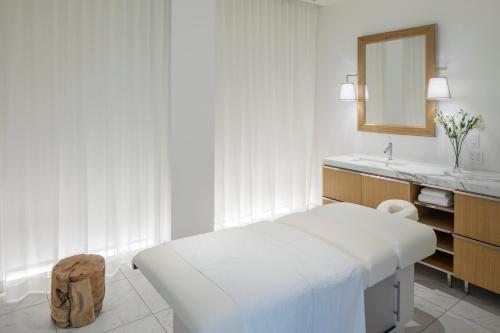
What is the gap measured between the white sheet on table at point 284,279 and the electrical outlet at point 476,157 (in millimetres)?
1917

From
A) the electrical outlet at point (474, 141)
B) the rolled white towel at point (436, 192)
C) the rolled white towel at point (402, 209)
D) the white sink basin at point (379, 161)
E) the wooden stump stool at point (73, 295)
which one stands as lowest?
the wooden stump stool at point (73, 295)

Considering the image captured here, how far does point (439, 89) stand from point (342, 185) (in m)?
1.14

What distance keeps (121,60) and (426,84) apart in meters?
2.56

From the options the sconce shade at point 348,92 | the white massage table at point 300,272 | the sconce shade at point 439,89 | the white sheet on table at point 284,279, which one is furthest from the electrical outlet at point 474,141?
the white sheet on table at point 284,279

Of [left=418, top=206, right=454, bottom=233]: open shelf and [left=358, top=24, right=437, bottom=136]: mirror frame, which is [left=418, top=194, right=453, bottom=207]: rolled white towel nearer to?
[left=418, top=206, right=454, bottom=233]: open shelf

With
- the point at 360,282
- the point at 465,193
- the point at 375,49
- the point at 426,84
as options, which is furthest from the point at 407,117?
the point at 360,282

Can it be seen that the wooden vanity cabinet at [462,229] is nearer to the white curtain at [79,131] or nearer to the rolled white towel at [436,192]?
the rolled white towel at [436,192]

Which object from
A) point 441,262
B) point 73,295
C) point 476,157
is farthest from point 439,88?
point 73,295

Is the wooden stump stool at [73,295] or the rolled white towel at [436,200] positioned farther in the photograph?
the rolled white towel at [436,200]

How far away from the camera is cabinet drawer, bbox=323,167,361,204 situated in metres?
3.26

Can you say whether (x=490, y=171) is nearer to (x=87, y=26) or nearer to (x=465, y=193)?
(x=465, y=193)

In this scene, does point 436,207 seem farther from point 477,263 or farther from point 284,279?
point 284,279

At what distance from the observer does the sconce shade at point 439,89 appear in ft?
9.56

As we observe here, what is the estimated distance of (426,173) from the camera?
2754mm
